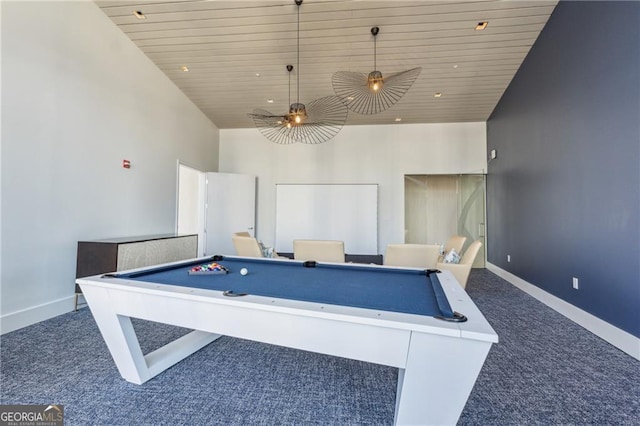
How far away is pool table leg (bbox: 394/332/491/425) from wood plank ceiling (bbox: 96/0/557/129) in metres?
3.69

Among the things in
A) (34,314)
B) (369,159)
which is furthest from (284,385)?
(369,159)

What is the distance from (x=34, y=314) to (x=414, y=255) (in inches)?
156

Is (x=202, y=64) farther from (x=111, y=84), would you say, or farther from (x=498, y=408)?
(x=498, y=408)

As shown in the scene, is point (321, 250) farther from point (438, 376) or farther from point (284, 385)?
point (438, 376)

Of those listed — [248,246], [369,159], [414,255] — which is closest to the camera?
[414,255]

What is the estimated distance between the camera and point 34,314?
277cm

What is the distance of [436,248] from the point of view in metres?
3.16

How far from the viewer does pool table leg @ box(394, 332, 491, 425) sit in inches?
39.5

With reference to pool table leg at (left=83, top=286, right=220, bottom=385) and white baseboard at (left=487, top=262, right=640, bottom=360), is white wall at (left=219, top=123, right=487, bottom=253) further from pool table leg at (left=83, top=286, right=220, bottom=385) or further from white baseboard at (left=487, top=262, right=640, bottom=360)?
pool table leg at (left=83, top=286, right=220, bottom=385)

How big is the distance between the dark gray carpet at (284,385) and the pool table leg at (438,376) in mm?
447

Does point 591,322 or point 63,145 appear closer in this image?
point 591,322

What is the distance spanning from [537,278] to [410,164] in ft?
11.6

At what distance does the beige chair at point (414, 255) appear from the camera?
3156 mm

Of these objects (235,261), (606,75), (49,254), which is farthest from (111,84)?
(606,75)
